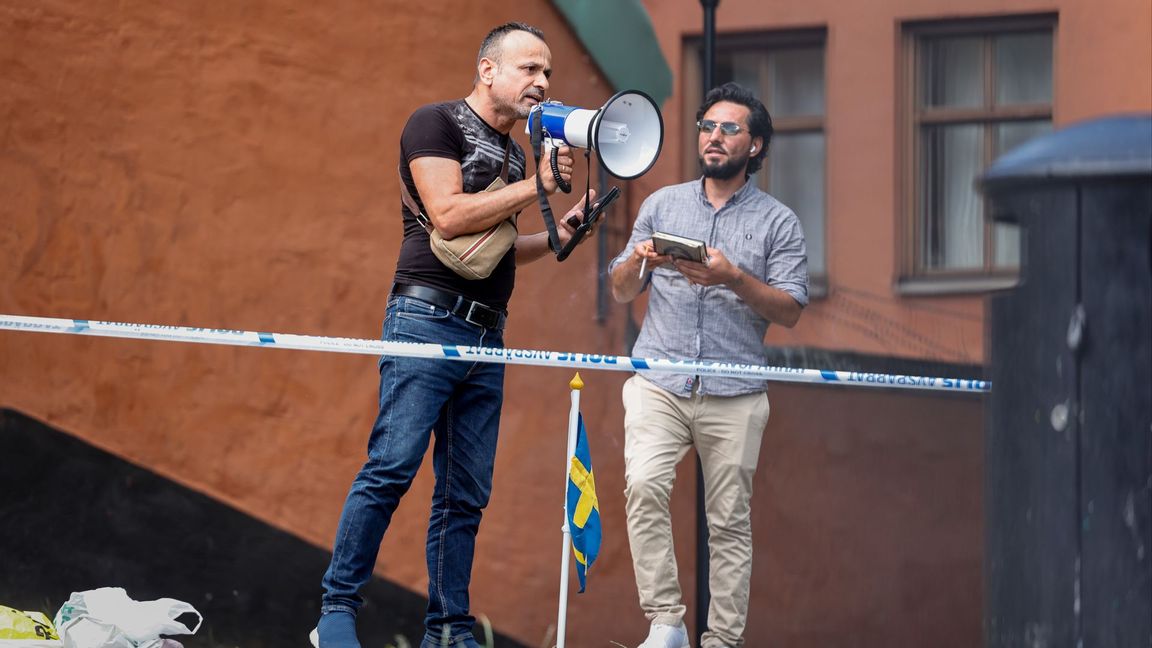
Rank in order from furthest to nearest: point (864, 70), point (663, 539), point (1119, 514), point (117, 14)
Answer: point (864, 70) → point (117, 14) → point (663, 539) → point (1119, 514)

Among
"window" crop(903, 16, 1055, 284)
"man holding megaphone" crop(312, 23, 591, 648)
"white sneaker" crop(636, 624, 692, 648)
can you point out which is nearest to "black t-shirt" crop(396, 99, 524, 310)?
"man holding megaphone" crop(312, 23, 591, 648)

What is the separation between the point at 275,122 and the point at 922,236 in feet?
9.39

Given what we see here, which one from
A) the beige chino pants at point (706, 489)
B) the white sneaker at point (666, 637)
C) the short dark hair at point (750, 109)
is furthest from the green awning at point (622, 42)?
the white sneaker at point (666, 637)

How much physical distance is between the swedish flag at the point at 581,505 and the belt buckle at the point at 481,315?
30.8 inches

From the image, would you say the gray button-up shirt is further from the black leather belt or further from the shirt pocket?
the black leather belt

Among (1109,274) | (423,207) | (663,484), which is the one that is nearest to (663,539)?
(663,484)

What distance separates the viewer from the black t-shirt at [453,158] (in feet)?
13.7

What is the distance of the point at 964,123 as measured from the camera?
713 centimetres

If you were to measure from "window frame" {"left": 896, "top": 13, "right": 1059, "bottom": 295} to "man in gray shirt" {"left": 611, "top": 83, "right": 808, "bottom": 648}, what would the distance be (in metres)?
1.86

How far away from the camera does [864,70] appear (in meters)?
6.95

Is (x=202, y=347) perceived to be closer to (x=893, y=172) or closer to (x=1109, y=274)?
(x=893, y=172)

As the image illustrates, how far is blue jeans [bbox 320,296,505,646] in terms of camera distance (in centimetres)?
407

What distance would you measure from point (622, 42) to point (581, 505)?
2.48 metres

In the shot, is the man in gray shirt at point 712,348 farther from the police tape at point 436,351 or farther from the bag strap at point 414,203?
the bag strap at point 414,203
